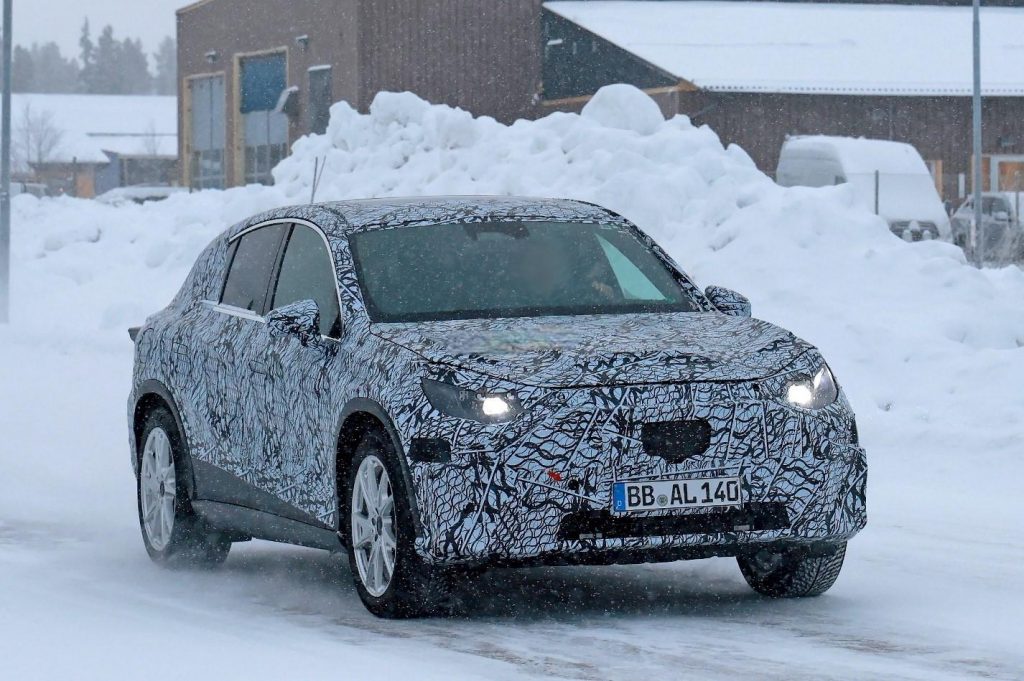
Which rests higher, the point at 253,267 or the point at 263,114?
the point at 263,114

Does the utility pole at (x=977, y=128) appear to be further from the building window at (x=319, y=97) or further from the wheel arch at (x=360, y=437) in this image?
the wheel arch at (x=360, y=437)

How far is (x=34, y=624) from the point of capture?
21.0ft

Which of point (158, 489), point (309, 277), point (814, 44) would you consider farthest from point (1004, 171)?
point (309, 277)

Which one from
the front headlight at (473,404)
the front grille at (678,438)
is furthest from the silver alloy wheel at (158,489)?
the front grille at (678,438)

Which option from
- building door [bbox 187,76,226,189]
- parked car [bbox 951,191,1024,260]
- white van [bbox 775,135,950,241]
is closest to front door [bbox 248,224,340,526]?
parked car [bbox 951,191,1024,260]

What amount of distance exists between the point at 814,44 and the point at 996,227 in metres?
12.0

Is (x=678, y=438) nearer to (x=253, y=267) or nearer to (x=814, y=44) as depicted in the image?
(x=253, y=267)

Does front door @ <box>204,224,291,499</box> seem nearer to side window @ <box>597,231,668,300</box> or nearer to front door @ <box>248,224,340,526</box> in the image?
front door @ <box>248,224,340,526</box>

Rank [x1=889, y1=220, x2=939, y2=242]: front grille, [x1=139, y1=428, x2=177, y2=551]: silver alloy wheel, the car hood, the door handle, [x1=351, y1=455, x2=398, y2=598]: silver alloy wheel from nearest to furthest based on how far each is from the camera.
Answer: the car hood, [x1=351, y1=455, x2=398, y2=598]: silver alloy wheel, the door handle, [x1=139, y1=428, x2=177, y2=551]: silver alloy wheel, [x1=889, y1=220, x2=939, y2=242]: front grille

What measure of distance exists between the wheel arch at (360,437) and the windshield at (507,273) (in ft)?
1.45

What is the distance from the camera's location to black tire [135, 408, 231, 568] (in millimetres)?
8289

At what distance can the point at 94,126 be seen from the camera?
105875 millimetres

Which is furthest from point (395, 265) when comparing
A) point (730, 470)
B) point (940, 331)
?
point (940, 331)

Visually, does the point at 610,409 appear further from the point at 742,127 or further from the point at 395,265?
the point at 742,127
